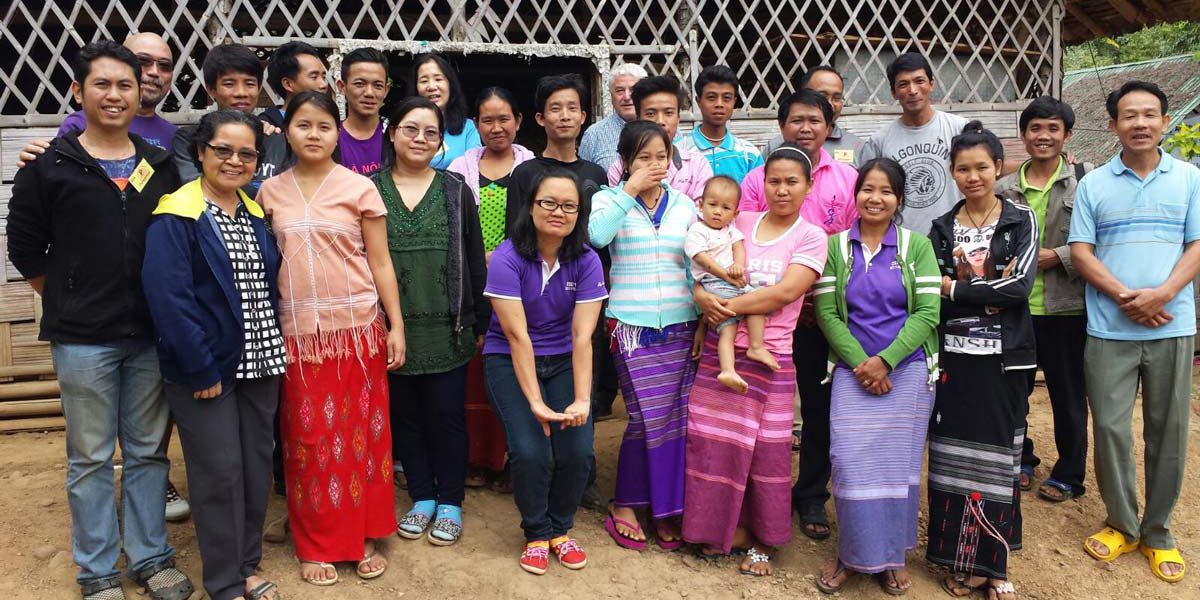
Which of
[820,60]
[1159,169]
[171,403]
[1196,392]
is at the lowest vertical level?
[1196,392]

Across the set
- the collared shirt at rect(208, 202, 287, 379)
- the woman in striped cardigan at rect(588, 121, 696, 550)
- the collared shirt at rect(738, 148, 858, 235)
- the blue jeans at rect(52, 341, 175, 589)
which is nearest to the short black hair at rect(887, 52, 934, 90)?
the collared shirt at rect(738, 148, 858, 235)

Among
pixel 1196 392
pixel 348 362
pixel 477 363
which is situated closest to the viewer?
pixel 348 362

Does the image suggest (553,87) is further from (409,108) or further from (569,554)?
(569,554)

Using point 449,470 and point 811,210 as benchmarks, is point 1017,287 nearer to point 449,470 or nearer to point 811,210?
point 811,210

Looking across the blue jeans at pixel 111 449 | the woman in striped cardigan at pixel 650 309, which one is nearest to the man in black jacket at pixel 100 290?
the blue jeans at pixel 111 449

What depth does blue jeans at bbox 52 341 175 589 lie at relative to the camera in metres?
2.47

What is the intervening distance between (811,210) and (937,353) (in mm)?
767

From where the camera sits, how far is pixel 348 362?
2.71 meters

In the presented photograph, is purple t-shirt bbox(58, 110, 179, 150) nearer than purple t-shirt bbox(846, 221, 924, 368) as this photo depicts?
No

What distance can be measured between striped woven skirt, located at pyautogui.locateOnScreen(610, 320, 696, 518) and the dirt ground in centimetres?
26

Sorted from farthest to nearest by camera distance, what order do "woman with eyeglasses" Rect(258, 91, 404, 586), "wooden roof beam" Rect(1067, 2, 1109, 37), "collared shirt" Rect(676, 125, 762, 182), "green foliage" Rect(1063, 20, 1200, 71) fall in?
"green foliage" Rect(1063, 20, 1200, 71)
"wooden roof beam" Rect(1067, 2, 1109, 37)
"collared shirt" Rect(676, 125, 762, 182)
"woman with eyeglasses" Rect(258, 91, 404, 586)

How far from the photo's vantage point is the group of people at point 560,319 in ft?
8.10

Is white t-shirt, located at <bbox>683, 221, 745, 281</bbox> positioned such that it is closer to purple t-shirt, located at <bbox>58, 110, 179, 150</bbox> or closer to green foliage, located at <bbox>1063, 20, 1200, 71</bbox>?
purple t-shirt, located at <bbox>58, 110, 179, 150</bbox>

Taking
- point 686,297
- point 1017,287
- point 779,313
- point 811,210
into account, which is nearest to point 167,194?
point 686,297
